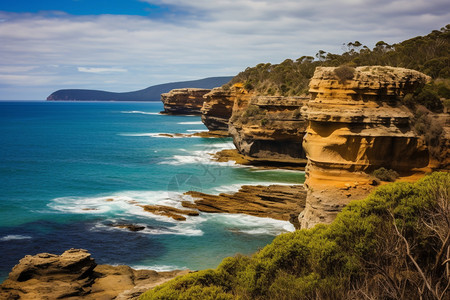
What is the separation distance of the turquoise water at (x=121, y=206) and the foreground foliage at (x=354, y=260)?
9.23 meters

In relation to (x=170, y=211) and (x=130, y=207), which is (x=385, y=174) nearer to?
(x=170, y=211)

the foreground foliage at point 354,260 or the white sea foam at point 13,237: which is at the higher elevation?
the foreground foliage at point 354,260

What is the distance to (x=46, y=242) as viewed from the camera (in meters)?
26.4

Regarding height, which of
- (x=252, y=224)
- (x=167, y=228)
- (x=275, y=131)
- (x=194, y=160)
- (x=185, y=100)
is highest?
(x=185, y=100)

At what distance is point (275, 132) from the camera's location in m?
49.2

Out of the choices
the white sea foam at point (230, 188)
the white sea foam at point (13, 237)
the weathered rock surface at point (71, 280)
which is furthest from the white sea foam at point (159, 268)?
the white sea foam at point (230, 188)

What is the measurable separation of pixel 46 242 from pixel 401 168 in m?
22.0

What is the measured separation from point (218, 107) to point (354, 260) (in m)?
66.7

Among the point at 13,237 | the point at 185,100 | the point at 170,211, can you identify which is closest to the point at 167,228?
the point at 170,211

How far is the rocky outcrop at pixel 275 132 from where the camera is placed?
1922 inches

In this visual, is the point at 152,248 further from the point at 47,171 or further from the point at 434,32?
the point at 434,32

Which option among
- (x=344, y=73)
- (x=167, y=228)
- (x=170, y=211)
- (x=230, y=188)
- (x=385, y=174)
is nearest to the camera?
(x=385, y=174)

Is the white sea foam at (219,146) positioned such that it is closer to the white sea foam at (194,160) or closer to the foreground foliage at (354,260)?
the white sea foam at (194,160)

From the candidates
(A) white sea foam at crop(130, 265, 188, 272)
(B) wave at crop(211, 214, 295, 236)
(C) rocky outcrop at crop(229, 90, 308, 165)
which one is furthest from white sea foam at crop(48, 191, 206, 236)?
(C) rocky outcrop at crop(229, 90, 308, 165)
